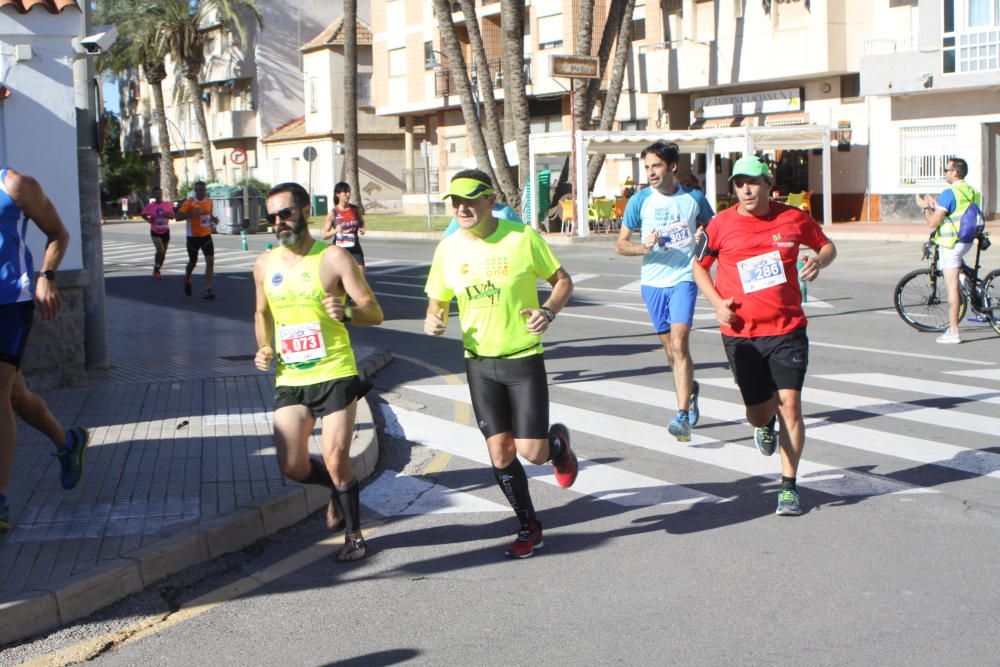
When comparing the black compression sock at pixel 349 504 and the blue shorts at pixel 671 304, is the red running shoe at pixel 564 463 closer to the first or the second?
the black compression sock at pixel 349 504

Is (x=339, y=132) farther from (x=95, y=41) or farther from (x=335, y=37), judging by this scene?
(x=95, y=41)

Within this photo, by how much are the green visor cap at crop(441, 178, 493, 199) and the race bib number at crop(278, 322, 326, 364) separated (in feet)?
2.84

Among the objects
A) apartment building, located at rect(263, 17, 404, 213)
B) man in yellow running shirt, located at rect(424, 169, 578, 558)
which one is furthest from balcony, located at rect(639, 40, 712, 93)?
man in yellow running shirt, located at rect(424, 169, 578, 558)

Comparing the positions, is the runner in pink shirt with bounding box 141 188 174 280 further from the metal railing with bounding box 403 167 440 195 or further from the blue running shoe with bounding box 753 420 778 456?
the metal railing with bounding box 403 167 440 195

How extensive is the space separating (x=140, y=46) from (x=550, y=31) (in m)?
26.0

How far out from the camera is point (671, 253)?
8531 millimetres

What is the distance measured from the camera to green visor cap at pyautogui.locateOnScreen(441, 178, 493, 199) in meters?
5.71

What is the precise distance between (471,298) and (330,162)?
5628 cm

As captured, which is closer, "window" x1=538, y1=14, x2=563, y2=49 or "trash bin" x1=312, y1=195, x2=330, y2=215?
"window" x1=538, y1=14, x2=563, y2=49

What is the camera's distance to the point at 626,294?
19.4 metres

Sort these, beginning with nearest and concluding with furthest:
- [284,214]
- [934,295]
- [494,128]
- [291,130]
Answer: [284,214] → [934,295] → [494,128] → [291,130]

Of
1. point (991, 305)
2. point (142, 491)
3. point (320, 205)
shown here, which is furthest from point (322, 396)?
point (320, 205)

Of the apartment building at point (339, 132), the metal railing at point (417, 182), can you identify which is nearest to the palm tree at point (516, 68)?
the metal railing at point (417, 182)

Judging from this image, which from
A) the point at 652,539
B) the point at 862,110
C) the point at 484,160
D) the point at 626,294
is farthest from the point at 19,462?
the point at 862,110
